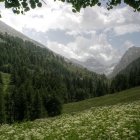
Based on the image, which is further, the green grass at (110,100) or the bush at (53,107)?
the bush at (53,107)

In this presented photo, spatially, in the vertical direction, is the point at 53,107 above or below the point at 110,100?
below

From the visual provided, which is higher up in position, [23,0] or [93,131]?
[23,0]

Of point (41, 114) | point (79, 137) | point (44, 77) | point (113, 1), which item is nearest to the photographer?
point (113, 1)

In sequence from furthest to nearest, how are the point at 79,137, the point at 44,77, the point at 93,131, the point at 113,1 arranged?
Answer: the point at 44,77
the point at 93,131
the point at 79,137
the point at 113,1

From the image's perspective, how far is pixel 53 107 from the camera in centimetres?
12588

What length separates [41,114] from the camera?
113 metres

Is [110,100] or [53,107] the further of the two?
[53,107]

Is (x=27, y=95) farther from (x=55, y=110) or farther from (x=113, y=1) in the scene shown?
(x=113, y=1)

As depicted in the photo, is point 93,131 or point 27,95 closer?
point 93,131

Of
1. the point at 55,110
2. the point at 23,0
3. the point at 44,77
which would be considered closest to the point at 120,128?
the point at 23,0

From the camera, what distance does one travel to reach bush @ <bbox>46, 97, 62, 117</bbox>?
12444 cm

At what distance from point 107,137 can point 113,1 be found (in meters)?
5.71

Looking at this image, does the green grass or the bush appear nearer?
the green grass

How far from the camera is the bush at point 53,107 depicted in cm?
12444
